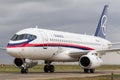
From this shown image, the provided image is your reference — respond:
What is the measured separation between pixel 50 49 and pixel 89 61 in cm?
423

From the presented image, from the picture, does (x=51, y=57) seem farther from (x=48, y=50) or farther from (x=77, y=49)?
(x=77, y=49)

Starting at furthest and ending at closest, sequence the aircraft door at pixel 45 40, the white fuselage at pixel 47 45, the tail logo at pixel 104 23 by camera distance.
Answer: the tail logo at pixel 104 23 → the aircraft door at pixel 45 40 → the white fuselage at pixel 47 45

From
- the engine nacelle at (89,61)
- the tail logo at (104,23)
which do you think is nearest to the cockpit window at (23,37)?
the engine nacelle at (89,61)

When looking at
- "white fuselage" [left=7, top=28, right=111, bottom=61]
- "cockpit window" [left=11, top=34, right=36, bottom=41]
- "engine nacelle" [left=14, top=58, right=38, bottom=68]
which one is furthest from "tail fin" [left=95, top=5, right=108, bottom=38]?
"cockpit window" [left=11, top=34, right=36, bottom=41]

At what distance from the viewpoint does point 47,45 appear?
39062 millimetres

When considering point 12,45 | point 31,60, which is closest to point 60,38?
point 31,60

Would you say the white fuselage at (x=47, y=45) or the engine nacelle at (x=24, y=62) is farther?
the engine nacelle at (x=24, y=62)

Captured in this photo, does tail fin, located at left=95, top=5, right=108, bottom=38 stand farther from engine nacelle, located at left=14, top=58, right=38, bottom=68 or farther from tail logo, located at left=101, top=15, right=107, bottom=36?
engine nacelle, located at left=14, top=58, right=38, bottom=68

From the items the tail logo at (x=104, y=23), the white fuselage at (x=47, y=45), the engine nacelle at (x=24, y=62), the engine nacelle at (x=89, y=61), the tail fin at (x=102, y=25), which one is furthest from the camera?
the tail logo at (x=104, y=23)

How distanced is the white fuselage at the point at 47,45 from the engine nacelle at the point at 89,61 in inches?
89.1

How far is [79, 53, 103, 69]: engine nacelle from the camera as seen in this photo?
39906 mm

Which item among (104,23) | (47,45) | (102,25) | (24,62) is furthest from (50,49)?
(104,23)

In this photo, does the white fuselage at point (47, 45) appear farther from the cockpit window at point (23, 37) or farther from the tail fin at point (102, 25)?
the tail fin at point (102, 25)

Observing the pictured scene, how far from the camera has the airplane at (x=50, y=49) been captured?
36.6 meters
